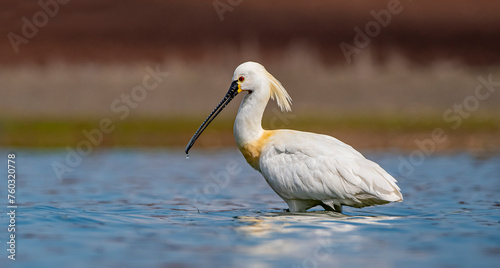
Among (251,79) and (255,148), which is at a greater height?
(251,79)

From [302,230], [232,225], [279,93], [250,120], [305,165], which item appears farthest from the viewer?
[279,93]

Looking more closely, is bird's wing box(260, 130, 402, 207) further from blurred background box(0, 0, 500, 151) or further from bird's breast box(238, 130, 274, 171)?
blurred background box(0, 0, 500, 151)

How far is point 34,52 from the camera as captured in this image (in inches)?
1426

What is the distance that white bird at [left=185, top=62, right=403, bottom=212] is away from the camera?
10234mm

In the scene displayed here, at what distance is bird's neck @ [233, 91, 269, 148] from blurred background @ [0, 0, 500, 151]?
19.8 meters

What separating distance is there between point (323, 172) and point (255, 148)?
39.4 inches

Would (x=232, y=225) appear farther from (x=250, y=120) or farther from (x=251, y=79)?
(x=251, y=79)

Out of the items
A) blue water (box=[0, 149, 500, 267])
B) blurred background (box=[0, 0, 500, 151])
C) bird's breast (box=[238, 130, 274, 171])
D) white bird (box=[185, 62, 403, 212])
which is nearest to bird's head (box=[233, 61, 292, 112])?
white bird (box=[185, 62, 403, 212])

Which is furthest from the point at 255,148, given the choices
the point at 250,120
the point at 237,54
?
the point at 237,54

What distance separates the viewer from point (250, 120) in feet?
36.1

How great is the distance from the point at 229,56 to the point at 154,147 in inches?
610

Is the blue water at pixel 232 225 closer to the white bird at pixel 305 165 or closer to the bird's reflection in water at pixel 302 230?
the bird's reflection in water at pixel 302 230

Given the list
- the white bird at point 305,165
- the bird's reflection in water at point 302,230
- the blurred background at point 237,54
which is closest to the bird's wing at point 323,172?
the white bird at point 305,165

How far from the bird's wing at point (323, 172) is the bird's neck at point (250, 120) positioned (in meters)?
0.31
